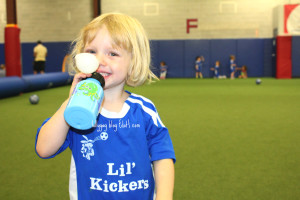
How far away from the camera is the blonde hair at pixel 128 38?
1.41 m

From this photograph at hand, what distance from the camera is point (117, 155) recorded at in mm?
1366

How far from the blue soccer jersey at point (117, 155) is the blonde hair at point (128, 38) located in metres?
0.20

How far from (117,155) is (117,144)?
0.14 ft

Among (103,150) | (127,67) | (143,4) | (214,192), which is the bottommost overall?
(214,192)

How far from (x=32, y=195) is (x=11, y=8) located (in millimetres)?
8437

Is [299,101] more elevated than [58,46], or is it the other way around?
[58,46]

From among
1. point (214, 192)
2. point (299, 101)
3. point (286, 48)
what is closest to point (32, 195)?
point (214, 192)

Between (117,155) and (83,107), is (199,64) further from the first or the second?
(83,107)

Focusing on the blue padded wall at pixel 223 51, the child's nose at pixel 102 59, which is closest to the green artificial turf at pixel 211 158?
the child's nose at pixel 102 59

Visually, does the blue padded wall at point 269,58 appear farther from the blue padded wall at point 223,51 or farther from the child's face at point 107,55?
the child's face at point 107,55

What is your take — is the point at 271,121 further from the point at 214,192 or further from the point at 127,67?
the point at 127,67

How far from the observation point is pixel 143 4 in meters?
17.8

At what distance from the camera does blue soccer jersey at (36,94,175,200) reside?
4.49 feet

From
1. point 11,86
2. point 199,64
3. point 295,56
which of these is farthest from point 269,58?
point 11,86
